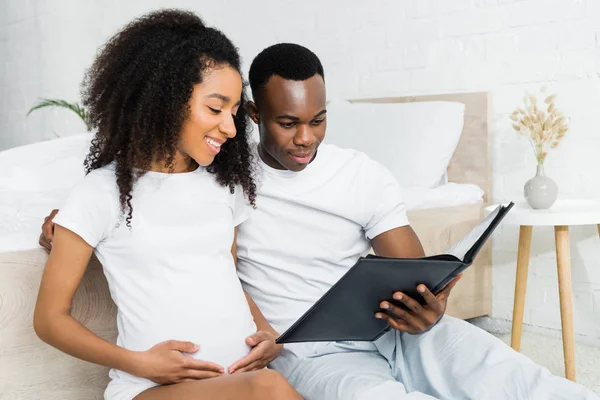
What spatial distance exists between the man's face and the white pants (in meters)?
0.32

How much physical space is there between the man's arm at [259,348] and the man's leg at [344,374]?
0.17ft

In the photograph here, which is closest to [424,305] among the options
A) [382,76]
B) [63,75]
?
[382,76]

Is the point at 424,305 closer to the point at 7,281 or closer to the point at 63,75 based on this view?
the point at 7,281

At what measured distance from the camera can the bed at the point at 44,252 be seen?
1249 mm

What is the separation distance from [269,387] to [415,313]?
28 centimetres

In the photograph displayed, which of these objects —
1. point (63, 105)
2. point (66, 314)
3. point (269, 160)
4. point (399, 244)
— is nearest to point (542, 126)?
point (399, 244)

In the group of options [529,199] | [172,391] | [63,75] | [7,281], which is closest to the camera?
[172,391]

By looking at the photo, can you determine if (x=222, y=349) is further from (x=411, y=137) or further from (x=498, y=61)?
(x=498, y=61)

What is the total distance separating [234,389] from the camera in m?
0.97

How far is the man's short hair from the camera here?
123 cm

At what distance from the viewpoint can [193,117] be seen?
1.09m

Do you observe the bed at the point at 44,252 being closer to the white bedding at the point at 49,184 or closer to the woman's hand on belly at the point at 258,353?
the white bedding at the point at 49,184

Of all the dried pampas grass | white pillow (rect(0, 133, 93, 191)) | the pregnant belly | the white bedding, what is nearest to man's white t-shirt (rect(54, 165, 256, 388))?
the pregnant belly

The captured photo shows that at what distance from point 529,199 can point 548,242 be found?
0.29m
